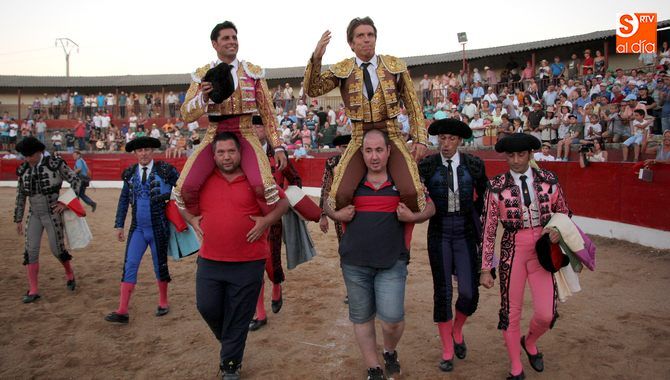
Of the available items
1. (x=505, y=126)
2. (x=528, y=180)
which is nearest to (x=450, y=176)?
(x=528, y=180)

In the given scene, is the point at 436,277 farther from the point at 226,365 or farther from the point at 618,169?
the point at 618,169

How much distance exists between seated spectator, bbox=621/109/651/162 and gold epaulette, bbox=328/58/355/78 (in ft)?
26.0

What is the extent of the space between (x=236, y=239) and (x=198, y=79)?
3.81 feet

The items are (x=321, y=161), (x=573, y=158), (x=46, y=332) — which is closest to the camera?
(x=46, y=332)

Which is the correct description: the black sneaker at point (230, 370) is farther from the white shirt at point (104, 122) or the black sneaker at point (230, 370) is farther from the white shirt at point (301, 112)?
the white shirt at point (104, 122)

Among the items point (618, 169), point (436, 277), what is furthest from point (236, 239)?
point (618, 169)

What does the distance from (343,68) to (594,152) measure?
7.82 m

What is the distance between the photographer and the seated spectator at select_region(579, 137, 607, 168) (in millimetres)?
9266

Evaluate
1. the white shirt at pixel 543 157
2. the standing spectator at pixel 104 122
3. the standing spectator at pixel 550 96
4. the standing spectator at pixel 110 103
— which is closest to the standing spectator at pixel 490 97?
the standing spectator at pixel 550 96

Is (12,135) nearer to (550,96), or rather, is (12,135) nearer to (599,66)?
(550,96)

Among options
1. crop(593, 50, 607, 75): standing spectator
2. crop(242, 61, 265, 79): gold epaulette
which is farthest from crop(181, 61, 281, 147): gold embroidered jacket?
crop(593, 50, 607, 75): standing spectator

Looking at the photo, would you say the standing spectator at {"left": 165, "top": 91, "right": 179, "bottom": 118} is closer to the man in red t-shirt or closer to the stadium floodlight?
the stadium floodlight

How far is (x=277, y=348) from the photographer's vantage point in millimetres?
4297

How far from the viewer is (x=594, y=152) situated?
33.1 feet
